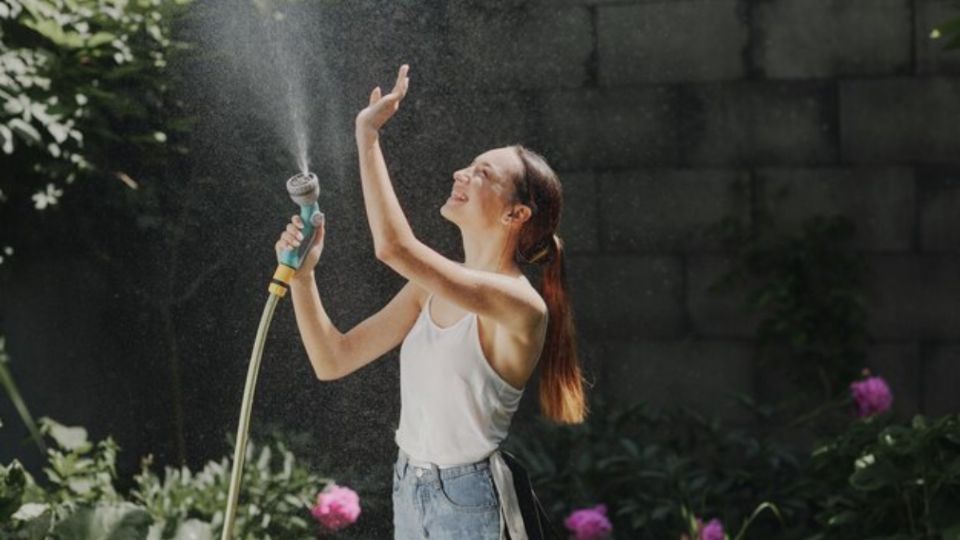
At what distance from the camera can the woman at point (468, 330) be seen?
3076 mm

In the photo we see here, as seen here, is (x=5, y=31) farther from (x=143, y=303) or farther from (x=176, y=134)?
(x=143, y=303)

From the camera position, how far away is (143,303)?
5762mm

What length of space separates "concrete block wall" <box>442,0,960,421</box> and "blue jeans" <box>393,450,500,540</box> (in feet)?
8.89

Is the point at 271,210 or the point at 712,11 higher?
the point at 712,11

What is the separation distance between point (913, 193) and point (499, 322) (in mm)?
2955

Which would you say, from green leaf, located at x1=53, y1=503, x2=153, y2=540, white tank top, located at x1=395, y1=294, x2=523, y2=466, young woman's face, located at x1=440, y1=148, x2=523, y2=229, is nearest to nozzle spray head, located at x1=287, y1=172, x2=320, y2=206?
young woman's face, located at x1=440, y1=148, x2=523, y2=229

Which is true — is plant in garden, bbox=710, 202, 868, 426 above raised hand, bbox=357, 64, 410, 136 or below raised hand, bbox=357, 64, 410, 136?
below

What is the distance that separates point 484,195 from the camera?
323 centimetres

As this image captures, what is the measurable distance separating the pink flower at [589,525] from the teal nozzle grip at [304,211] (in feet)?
5.46

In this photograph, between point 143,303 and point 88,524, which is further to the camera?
point 143,303

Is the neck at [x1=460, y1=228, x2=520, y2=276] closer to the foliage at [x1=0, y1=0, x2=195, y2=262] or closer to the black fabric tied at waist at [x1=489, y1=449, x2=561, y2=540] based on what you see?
the black fabric tied at waist at [x1=489, y1=449, x2=561, y2=540]

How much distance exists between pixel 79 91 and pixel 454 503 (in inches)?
96.3

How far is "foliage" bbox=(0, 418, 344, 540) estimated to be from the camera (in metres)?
4.36

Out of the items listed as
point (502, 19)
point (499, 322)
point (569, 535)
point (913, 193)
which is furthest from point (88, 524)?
point (913, 193)
